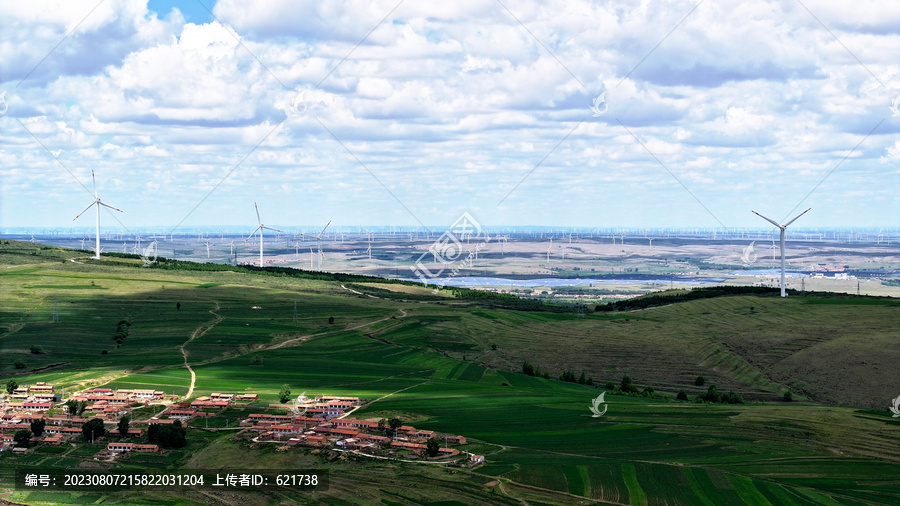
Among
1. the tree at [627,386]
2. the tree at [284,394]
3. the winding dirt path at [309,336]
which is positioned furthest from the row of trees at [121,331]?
the tree at [627,386]

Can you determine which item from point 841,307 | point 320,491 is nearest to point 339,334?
point 320,491

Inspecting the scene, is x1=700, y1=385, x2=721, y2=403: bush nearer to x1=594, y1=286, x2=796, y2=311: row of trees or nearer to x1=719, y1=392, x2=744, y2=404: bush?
x1=719, y1=392, x2=744, y2=404: bush

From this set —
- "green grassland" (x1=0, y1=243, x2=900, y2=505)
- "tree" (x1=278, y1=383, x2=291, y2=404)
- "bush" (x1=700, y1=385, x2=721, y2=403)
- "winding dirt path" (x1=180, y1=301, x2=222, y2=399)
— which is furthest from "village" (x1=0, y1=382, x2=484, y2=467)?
"bush" (x1=700, y1=385, x2=721, y2=403)

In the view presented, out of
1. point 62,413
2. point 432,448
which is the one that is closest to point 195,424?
point 62,413

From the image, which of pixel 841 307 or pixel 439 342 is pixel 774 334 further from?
pixel 439 342

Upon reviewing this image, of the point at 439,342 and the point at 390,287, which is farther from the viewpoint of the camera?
the point at 390,287

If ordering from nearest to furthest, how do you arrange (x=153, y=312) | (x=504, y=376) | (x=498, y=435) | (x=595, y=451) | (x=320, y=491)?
1. (x=320, y=491)
2. (x=595, y=451)
3. (x=498, y=435)
4. (x=504, y=376)
5. (x=153, y=312)

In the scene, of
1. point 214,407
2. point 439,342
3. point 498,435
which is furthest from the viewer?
point 439,342

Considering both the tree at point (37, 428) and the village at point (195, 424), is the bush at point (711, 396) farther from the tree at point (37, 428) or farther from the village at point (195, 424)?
the tree at point (37, 428)
